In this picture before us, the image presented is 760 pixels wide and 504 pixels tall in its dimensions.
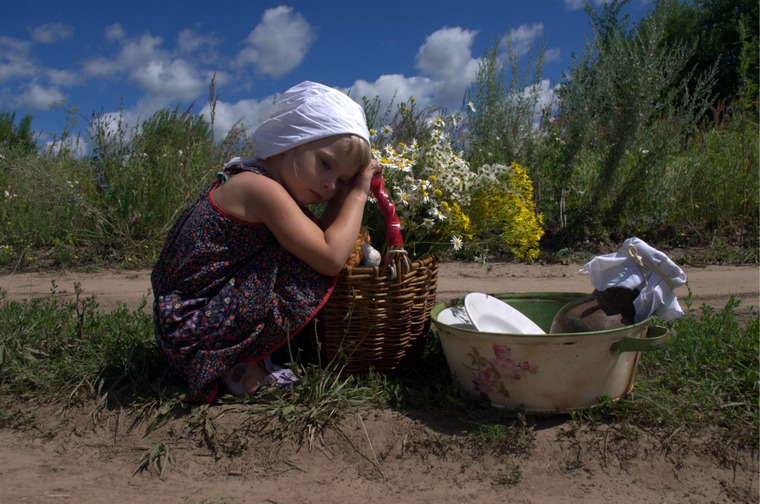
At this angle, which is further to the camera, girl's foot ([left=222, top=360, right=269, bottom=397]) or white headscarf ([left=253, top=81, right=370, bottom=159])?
girl's foot ([left=222, top=360, right=269, bottom=397])

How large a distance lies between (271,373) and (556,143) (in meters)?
4.30

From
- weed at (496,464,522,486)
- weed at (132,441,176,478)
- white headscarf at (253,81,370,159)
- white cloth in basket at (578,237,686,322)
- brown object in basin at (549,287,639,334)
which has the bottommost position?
weed at (496,464,522,486)

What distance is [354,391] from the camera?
2.25 m

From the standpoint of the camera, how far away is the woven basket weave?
221cm

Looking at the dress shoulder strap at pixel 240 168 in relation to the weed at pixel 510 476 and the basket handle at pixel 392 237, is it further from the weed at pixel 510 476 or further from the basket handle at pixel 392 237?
the weed at pixel 510 476

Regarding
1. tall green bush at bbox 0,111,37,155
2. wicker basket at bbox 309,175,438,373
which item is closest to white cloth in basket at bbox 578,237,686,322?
wicker basket at bbox 309,175,438,373

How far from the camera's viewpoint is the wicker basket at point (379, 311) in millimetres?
2201

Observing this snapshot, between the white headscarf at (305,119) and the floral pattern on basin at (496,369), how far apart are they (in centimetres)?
88

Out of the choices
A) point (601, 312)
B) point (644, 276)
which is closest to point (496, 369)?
point (601, 312)

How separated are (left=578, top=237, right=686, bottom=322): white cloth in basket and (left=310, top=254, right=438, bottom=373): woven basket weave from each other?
66cm

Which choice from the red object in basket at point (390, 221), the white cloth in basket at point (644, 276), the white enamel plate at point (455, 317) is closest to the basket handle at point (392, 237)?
the red object in basket at point (390, 221)

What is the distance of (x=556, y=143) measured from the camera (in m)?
5.75

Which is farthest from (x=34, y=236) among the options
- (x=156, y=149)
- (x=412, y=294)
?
(x=412, y=294)

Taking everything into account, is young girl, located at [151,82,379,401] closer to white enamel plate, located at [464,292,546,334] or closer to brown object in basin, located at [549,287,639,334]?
white enamel plate, located at [464,292,546,334]
